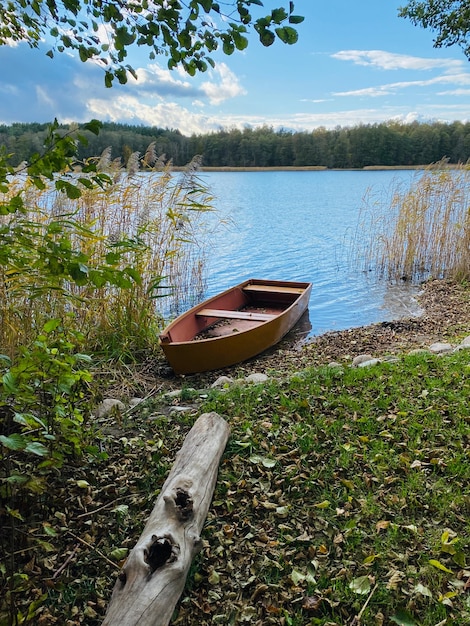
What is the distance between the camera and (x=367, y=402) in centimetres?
363

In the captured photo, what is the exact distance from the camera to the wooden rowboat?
559cm

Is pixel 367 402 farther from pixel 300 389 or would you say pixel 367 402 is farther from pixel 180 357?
pixel 180 357

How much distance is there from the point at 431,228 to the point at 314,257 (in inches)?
155

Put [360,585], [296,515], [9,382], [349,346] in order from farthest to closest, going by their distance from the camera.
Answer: [349,346]
[296,515]
[360,585]
[9,382]

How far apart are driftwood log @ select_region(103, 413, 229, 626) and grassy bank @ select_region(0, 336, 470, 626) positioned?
0.11 metres

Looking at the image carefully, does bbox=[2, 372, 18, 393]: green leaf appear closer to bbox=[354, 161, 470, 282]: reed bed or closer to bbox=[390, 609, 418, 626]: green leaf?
bbox=[390, 609, 418, 626]: green leaf

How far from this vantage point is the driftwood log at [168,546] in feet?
6.36

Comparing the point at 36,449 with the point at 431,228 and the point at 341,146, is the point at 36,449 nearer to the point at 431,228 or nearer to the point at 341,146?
the point at 431,228

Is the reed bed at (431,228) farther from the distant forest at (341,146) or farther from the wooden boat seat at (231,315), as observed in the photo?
the distant forest at (341,146)

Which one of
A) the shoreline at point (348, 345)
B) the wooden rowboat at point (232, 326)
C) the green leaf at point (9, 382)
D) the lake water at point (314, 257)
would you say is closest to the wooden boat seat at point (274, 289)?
the wooden rowboat at point (232, 326)

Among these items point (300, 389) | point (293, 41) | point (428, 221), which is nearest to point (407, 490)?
point (300, 389)

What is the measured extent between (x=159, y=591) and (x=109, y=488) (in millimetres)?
938

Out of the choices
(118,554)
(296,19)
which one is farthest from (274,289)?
(296,19)

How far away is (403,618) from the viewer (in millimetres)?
1990
